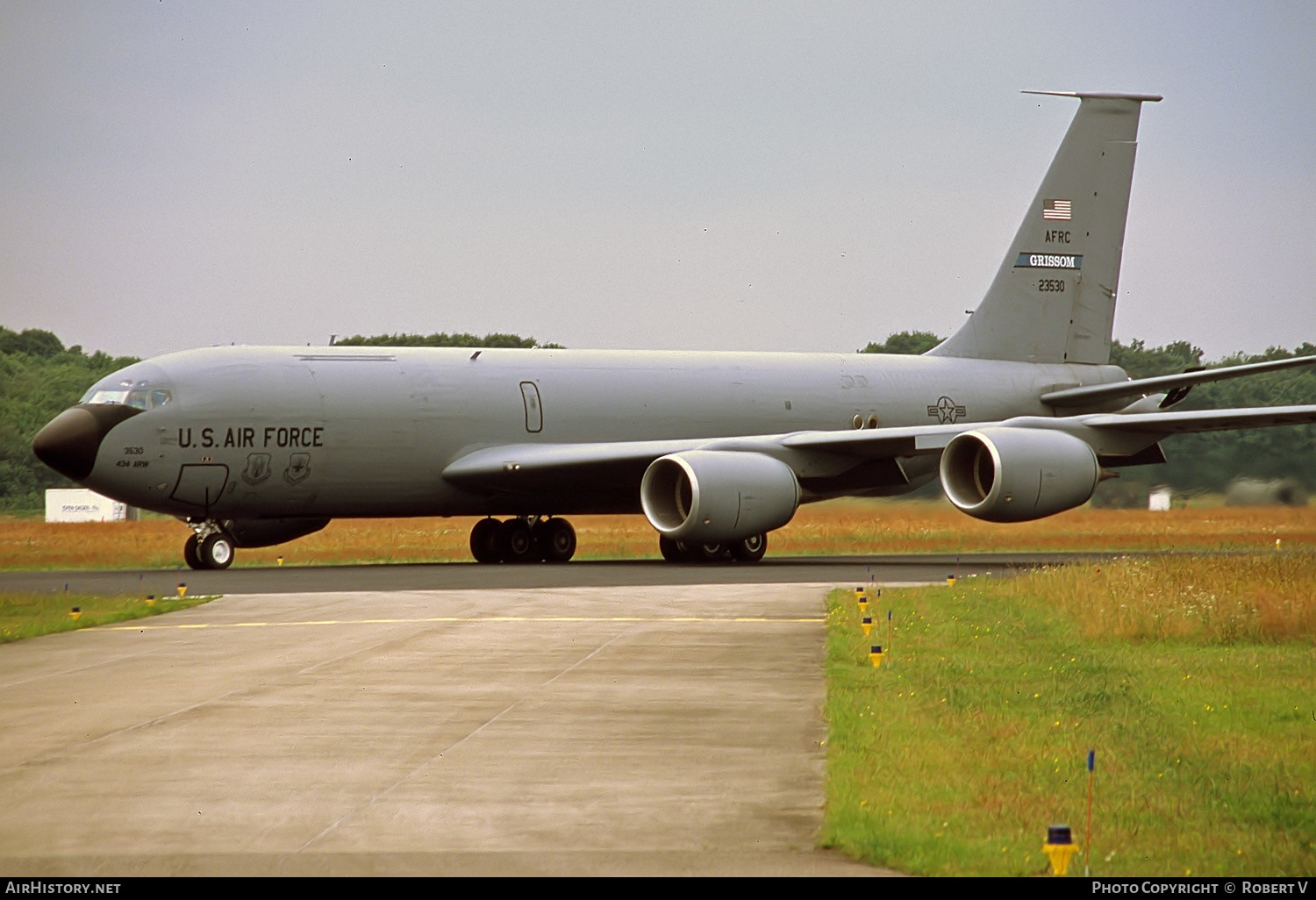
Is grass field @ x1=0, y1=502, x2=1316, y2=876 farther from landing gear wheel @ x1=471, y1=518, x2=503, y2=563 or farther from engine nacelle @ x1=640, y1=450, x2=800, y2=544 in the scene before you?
landing gear wheel @ x1=471, y1=518, x2=503, y2=563

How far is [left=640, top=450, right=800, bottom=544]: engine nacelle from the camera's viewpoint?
79.3 feet

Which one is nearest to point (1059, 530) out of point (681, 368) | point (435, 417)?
point (681, 368)

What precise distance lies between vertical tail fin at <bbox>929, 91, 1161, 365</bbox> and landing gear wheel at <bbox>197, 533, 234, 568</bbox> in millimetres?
15767

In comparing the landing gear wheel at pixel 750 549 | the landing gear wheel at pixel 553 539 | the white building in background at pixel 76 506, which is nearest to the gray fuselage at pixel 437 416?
the landing gear wheel at pixel 553 539

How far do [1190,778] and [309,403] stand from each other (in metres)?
19.5

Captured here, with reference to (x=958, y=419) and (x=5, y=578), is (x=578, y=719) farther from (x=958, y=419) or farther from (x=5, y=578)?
(x=958, y=419)

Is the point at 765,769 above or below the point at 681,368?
below

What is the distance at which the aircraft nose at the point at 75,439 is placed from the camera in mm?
23344

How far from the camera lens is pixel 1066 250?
33656 mm

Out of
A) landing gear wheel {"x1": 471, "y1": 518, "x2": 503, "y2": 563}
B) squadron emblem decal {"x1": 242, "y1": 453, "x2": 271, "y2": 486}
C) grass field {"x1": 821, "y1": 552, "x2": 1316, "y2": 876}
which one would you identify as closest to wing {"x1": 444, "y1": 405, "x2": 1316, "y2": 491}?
landing gear wheel {"x1": 471, "y1": 518, "x2": 503, "y2": 563}

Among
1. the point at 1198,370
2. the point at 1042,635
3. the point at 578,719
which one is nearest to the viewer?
the point at 578,719

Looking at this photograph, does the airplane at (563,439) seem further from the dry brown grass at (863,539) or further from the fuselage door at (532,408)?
the dry brown grass at (863,539)

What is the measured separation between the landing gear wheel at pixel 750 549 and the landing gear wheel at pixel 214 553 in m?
8.33

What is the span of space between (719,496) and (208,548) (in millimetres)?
8290
